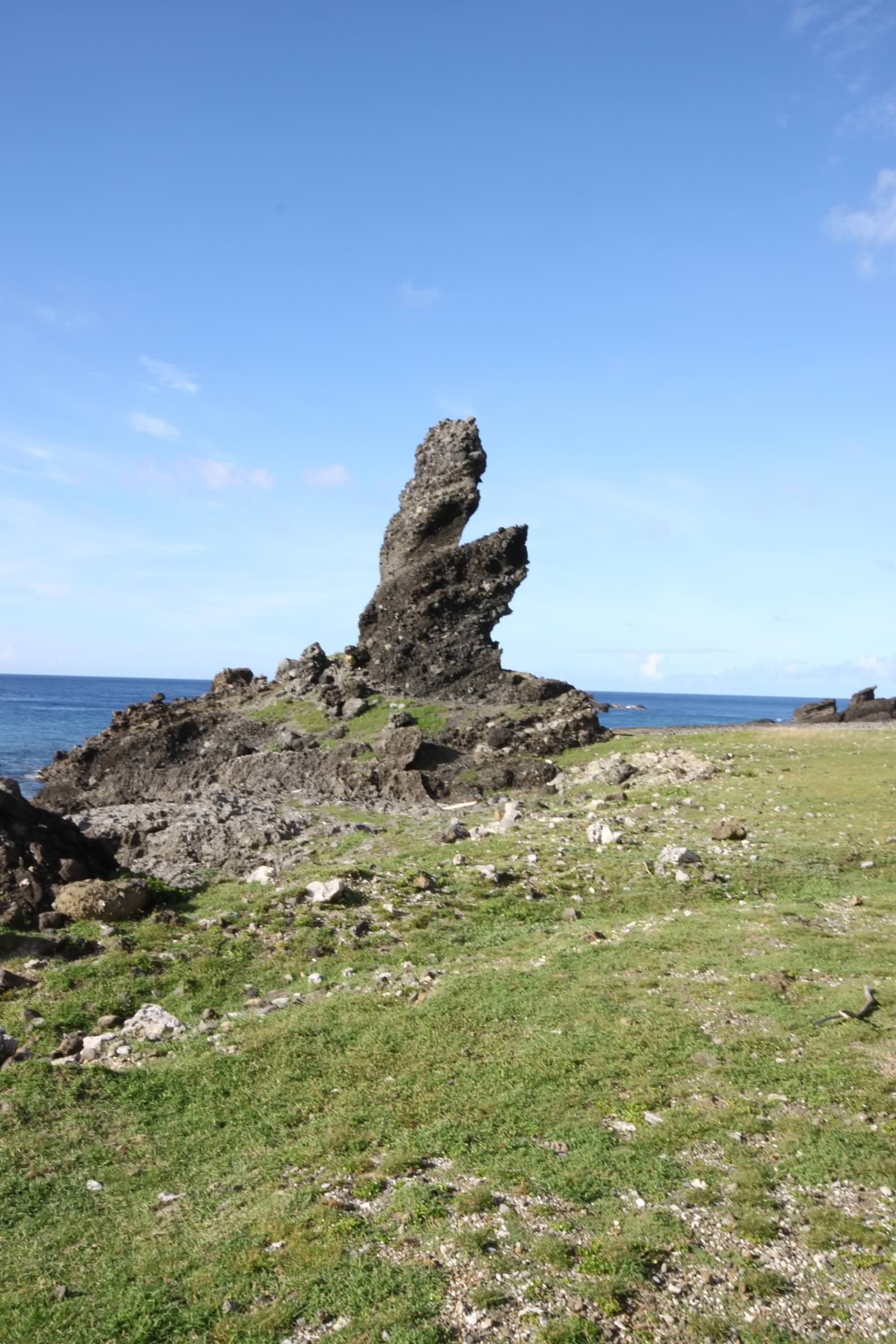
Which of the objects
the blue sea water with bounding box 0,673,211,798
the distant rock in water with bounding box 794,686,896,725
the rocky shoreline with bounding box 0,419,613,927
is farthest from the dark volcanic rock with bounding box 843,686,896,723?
the blue sea water with bounding box 0,673,211,798

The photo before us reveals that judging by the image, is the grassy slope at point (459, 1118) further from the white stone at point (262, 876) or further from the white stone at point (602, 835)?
the white stone at point (602, 835)

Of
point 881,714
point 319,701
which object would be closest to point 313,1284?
point 319,701

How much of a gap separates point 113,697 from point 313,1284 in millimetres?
162266

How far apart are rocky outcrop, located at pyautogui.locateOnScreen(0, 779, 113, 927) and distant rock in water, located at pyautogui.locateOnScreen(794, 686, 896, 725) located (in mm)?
42961

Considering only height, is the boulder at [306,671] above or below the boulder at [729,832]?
above

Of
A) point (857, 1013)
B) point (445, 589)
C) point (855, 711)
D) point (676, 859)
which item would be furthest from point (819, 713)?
point (857, 1013)

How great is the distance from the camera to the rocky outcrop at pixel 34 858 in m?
17.6

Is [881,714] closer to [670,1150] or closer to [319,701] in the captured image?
[319,701]

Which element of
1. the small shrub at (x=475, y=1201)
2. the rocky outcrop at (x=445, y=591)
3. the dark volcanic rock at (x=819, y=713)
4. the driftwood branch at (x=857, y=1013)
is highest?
the rocky outcrop at (x=445, y=591)

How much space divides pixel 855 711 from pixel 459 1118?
179 feet

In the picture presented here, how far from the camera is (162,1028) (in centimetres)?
1339

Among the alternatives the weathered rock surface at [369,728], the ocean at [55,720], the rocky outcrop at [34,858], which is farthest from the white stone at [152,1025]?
the ocean at [55,720]

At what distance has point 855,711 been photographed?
57875 mm

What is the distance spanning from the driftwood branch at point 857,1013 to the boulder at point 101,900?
13.1 metres
